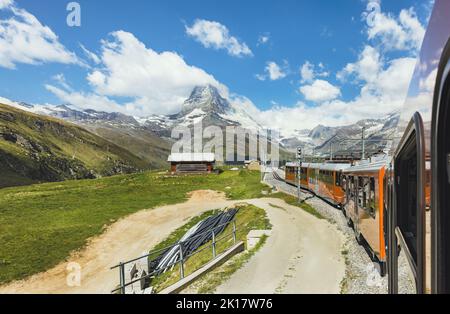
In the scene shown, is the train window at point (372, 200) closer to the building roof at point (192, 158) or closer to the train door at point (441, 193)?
the train door at point (441, 193)

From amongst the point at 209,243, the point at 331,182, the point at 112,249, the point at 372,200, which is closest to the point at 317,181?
the point at 331,182

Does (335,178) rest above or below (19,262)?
above

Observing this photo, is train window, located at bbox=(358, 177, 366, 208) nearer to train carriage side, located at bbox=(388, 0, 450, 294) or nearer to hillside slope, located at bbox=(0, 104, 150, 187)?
train carriage side, located at bbox=(388, 0, 450, 294)

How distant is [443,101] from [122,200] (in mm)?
50440

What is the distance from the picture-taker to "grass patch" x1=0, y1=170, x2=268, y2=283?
82.4 ft

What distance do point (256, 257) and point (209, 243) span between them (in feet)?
28.0

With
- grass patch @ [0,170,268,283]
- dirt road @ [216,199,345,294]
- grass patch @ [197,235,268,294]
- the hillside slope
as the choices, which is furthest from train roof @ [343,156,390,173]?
the hillside slope

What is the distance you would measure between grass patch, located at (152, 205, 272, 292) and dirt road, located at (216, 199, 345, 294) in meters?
2.07

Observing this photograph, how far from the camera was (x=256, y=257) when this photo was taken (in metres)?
14.6

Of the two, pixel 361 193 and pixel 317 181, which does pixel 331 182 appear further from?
pixel 361 193
